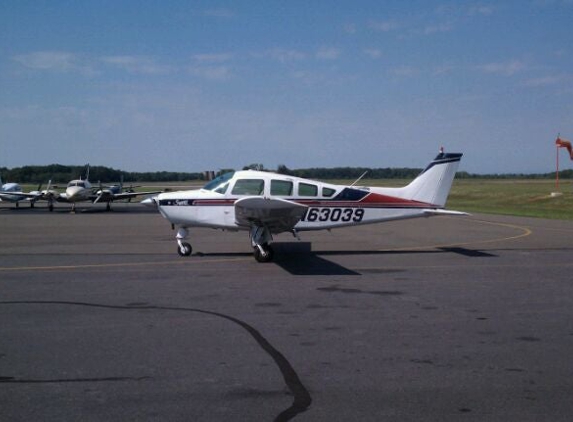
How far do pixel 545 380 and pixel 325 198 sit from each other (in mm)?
9901

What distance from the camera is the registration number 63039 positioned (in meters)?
15.2

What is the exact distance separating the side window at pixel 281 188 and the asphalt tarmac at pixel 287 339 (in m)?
1.57

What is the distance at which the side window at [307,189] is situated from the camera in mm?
15109

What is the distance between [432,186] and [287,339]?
9856 mm

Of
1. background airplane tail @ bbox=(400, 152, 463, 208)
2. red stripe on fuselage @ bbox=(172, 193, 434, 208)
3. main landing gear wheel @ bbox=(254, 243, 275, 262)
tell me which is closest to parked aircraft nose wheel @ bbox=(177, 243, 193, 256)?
Result: red stripe on fuselage @ bbox=(172, 193, 434, 208)

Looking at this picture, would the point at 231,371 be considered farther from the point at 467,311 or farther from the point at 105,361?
the point at 467,311

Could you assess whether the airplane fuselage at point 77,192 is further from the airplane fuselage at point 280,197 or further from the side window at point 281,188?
the side window at point 281,188

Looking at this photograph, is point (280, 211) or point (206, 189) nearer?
point (280, 211)

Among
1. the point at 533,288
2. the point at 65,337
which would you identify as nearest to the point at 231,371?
the point at 65,337

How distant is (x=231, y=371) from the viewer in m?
5.90

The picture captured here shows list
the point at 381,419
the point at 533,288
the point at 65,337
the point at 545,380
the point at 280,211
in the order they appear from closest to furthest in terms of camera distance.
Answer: the point at 381,419 → the point at 545,380 → the point at 65,337 → the point at 533,288 → the point at 280,211

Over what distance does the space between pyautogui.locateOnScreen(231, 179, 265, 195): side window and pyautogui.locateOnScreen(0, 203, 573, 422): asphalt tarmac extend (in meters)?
1.66

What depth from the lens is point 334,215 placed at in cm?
1536

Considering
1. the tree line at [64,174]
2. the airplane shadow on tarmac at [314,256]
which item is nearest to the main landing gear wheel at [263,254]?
the airplane shadow on tarmac at [314,256]
